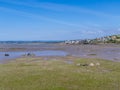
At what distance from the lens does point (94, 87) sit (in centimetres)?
1780

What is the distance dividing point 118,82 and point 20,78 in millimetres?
8625

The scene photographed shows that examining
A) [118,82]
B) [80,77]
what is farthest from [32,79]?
[118,82]

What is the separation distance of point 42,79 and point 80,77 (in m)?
3.53

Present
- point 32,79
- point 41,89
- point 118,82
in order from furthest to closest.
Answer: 1. point 32,79
2. point 118,82
3. point 41,89

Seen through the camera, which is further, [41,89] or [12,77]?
[12,77]

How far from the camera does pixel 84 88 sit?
17516 mm

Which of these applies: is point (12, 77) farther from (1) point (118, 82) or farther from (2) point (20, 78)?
(1) point (118, 82)

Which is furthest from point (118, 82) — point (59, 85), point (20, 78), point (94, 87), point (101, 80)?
point (20, 78)

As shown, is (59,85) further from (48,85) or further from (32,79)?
(32,79)

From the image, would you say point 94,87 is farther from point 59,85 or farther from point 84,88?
point 59,85

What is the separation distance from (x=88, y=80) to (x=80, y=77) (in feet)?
4.80

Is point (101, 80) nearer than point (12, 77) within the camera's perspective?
Yes

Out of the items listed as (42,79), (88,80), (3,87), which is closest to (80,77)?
(88,80)

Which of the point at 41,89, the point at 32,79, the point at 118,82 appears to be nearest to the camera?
the point at 41,89
